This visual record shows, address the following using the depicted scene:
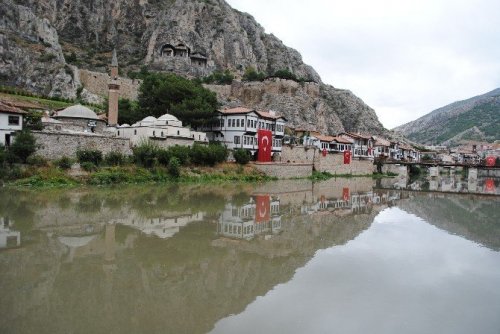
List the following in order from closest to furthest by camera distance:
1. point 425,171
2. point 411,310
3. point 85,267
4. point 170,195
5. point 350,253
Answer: point 411,310 < point 85,267 < point 350,253 < point 170,195 < point 425,171

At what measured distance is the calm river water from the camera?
8.07 meters

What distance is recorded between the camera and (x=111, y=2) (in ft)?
281

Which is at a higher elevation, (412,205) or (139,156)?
(139,156)

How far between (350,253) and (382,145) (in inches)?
2598

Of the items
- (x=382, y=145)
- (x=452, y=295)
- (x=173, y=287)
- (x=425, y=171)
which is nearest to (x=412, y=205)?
(x=452, y=295)

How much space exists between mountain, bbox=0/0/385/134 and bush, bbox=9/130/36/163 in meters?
32.6

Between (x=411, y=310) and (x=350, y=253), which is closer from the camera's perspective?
(x=411, y=310)

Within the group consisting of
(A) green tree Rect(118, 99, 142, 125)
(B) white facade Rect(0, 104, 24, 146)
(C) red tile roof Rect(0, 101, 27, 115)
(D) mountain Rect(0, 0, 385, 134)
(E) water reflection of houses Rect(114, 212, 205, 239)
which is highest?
(D) mountain Rect(0, 0, 385, 134)

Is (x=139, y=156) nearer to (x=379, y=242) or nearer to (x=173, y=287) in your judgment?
(x=379, y=242)

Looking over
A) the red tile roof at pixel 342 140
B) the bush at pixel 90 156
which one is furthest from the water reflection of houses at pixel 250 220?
the red tile roof at pixel 342 140

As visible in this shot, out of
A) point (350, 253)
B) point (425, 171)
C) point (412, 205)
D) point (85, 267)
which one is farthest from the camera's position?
point (425, 171)

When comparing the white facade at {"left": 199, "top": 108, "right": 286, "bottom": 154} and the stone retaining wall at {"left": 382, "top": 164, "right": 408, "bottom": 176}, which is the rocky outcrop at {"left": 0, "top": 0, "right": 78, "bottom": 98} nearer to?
the white facade at {"left": 199, "top": 108, "right": 286, "bottom": 154}

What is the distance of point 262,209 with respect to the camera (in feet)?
77.2

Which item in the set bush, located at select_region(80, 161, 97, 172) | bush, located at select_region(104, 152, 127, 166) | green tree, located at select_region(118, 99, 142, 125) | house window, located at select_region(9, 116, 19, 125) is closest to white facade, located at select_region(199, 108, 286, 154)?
green tree, located at select_region(118, 99, 142, 125)
